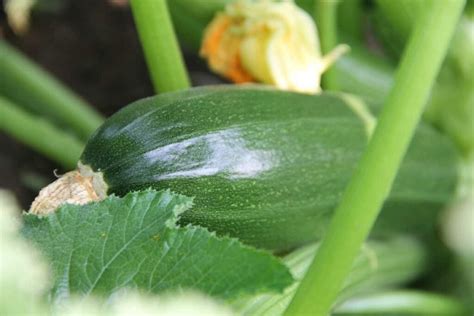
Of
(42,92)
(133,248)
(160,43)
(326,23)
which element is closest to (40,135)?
(42,92)

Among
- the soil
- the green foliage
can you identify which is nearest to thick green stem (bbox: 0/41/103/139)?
the soil

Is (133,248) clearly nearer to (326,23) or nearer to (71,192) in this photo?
(71,192)

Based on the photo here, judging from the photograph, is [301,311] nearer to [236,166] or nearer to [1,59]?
[236,166]

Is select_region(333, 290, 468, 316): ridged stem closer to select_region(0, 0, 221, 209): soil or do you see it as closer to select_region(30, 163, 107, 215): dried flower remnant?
select_region(30, 163, 107, 215): dried flower remnant

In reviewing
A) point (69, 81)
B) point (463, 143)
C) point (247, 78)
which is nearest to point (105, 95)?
point (69, 81)

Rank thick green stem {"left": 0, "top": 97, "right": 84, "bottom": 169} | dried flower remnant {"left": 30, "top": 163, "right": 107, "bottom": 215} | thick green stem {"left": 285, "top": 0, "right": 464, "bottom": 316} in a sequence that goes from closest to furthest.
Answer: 1. thick green stem {"left": 285, "top": 0, "right": 464, "bottom": 316}
2. dried flower remnant {"left": 30, "top": 163, "right": 107, "bottom": 215}
3. thick green stem {"left": 0, "top": 97, "right": 84, "bottom": 169}
